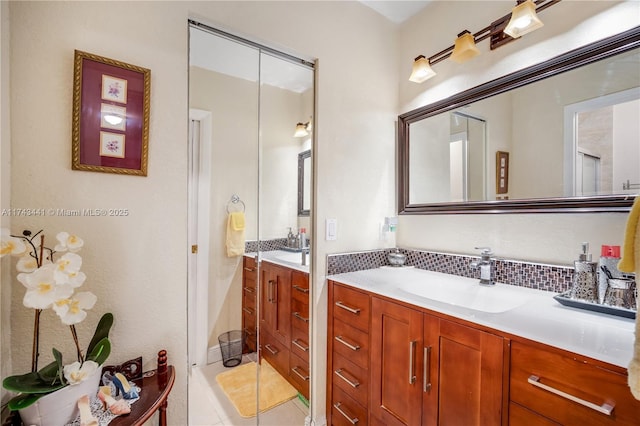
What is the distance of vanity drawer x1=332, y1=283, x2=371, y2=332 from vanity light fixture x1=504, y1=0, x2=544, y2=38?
4.68 ft

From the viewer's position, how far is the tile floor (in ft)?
4.53

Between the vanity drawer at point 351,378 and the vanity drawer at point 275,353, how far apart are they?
0.32m

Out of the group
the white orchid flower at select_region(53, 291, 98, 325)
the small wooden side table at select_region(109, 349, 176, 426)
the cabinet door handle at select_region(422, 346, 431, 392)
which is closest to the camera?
the white orchid flower at select_region(53, 291, 98, 325)

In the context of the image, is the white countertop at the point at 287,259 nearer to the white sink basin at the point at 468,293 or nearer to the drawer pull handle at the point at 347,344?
the drawer pull handle at the point at 347,344

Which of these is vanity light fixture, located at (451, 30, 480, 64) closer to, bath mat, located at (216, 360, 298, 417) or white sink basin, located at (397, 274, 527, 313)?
white sink basin, located at (397, 274, 527, 313)

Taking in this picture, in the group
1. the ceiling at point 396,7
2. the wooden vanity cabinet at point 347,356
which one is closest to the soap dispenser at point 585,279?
the wooden vanity cabinet at point 347,356

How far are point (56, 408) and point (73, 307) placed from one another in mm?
297

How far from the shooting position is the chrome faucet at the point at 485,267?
146 cm

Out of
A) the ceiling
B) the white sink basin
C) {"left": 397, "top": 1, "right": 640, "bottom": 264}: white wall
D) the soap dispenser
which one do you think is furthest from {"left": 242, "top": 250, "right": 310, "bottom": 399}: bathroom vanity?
the ceiling

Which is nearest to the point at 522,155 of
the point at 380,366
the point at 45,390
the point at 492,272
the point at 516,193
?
the point at 516,193

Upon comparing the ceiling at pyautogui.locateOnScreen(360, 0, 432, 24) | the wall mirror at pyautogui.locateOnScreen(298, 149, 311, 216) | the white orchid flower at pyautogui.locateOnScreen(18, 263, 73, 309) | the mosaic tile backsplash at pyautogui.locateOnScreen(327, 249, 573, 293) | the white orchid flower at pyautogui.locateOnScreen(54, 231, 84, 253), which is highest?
the ceiling at pyautogui.locateOnScreen(360, 0, 432, 24)

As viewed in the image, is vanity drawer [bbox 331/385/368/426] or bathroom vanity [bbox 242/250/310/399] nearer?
vanity drawer [bbox 331/385/368/426]

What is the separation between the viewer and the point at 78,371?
85cm

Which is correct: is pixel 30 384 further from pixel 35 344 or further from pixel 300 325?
pixel 300 325
